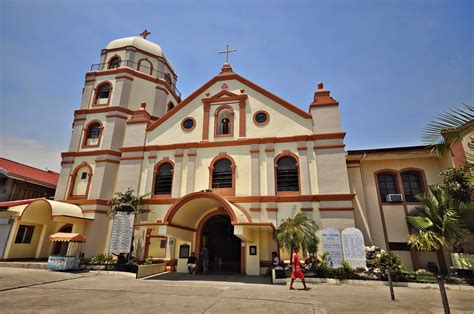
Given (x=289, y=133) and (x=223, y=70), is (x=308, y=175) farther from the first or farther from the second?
(x=223, y=70)

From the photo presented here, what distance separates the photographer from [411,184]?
16516mm

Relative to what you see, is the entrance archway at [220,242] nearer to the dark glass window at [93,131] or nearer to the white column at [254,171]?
the white column at [254,171]

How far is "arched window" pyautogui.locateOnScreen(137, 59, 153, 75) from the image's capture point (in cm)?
2325

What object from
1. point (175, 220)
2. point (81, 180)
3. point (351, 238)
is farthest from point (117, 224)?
point (351, 238)

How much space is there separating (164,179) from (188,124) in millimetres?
4421

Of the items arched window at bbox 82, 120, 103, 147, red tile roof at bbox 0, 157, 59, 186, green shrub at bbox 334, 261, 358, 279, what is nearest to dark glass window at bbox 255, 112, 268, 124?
green shrub at bbox 334, 261, 358, 279

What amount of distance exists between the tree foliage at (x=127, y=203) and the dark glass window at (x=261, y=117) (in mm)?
9176

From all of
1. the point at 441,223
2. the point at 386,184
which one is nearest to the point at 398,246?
the point at 441,223

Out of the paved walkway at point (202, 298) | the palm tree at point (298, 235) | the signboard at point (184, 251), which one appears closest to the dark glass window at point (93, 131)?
the signboard at point (184, 251)

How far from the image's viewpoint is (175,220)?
47.6ft

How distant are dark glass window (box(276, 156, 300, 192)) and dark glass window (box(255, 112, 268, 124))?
10.3 feet

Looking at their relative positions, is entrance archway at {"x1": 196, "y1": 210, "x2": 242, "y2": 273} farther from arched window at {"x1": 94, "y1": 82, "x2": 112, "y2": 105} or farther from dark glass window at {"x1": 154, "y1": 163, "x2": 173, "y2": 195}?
arched window at {"x1": 94, "y1": 82, "x2": 112, "y2": 105}

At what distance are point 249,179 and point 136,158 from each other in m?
8.54

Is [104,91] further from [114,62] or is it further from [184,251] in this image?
[184,251]
